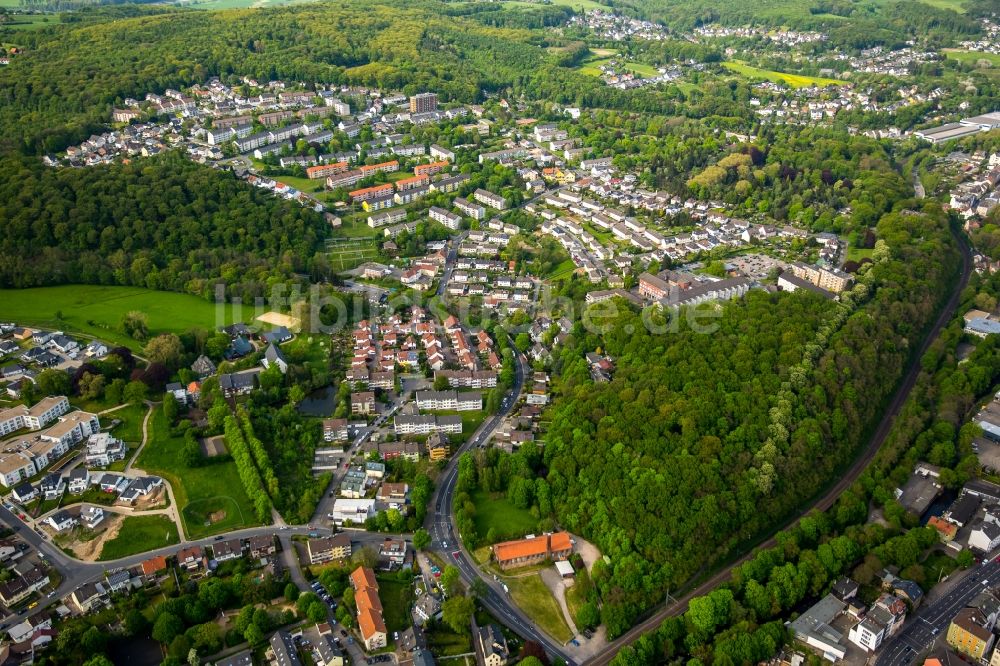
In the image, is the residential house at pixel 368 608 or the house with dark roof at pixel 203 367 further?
the house with dark roof at pixel 203 367

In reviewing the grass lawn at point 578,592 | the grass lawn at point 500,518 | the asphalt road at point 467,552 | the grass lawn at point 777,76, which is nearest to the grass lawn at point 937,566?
the grass lawn at point 578,592

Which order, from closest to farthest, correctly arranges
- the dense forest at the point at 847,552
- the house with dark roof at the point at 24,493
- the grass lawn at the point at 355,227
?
the dense forest at the point at 847,552, the house with dark roof at the point at 24,493, the grass lawn at the point at 355,227

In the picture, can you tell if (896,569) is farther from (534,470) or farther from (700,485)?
(534,470)

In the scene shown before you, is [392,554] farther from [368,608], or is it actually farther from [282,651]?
[282,651]

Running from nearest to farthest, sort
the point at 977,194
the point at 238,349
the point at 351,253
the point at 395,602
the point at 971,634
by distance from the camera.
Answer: the point at 971,634 < the point at 395,602 < the point at 238,349 < the point at 351,253 < the point at 977,194

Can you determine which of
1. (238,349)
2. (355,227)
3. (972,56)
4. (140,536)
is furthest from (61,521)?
(972,56)

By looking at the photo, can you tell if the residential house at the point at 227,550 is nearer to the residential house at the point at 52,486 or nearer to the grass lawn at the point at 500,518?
the residential house at the point at 52,486

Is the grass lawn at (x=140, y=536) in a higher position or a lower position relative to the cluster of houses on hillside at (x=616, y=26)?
lower

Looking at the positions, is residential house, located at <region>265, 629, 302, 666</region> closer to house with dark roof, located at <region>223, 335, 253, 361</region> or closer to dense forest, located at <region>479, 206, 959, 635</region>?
dense forest, located at <region>479, 206, 959, 635</region>

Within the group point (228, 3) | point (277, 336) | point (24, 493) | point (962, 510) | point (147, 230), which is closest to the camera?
point (962, 510)
